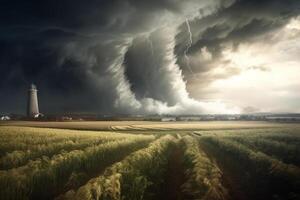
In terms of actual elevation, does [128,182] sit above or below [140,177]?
below

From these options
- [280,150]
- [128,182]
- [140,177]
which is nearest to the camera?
[140,177]

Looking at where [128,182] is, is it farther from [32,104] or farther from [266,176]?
[32,104]

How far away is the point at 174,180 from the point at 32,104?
14898 centimetres

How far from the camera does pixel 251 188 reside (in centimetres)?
1966

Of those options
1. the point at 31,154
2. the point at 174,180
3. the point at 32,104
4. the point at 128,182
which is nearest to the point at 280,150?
the point at 174,180

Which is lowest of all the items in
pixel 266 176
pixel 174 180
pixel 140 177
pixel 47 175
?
pixel 266 176

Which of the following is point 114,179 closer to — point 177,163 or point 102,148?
point 177,163

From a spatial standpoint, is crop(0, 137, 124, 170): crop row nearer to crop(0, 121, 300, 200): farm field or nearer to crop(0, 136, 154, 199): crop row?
crop(0, 121, 300, 200): farm field

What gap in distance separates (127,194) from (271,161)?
38.6ft

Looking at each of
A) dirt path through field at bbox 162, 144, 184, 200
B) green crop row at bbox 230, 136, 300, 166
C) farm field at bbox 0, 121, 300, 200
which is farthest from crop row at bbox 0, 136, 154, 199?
green crop row at bbox 230, 136, 300, 166

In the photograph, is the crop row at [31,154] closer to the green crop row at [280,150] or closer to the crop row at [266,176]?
the crop row at [266,176]

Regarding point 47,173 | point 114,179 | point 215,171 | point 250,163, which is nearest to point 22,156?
point 47,173

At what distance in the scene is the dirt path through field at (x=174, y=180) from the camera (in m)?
17.6

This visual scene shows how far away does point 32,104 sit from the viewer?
15725cm
